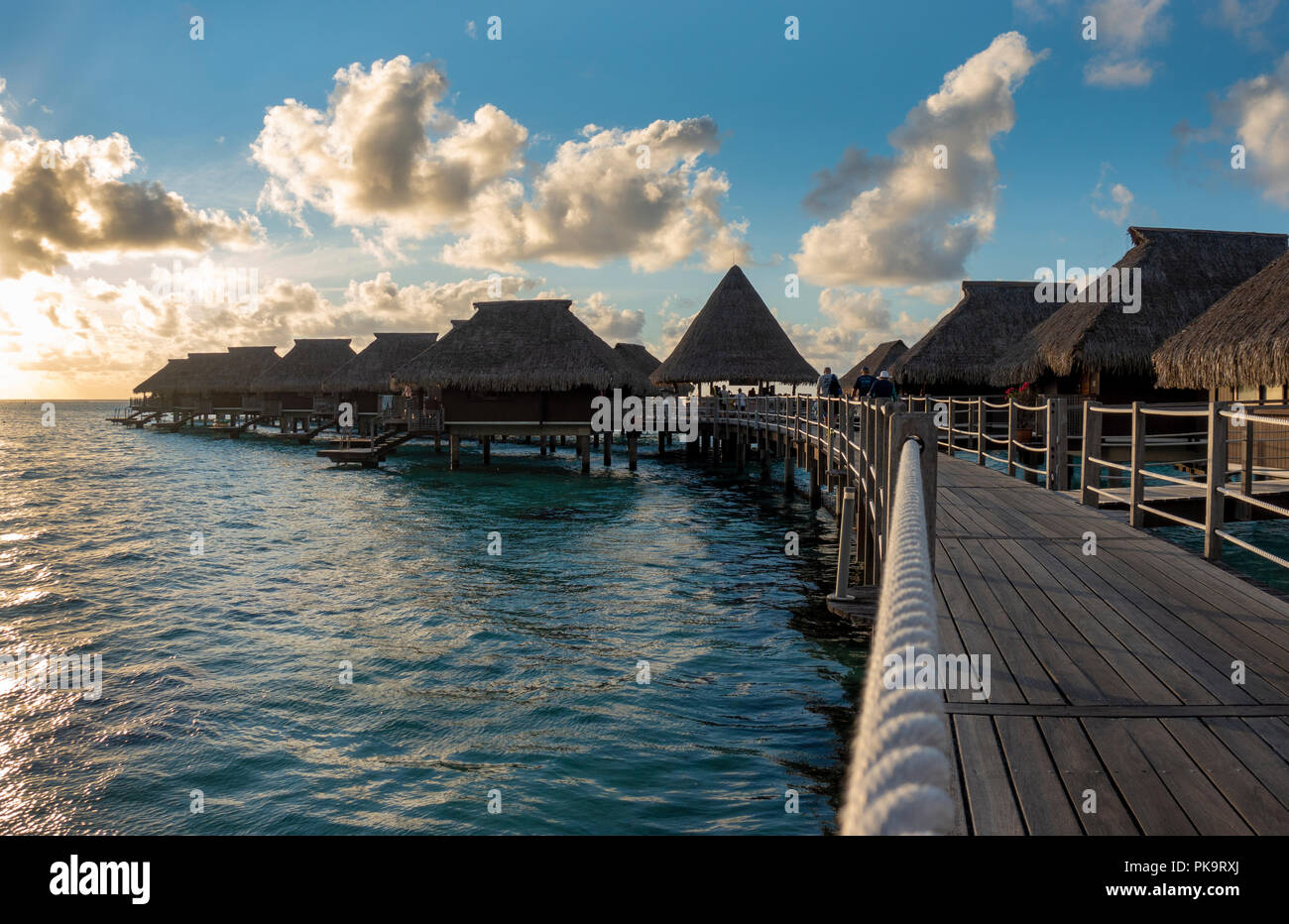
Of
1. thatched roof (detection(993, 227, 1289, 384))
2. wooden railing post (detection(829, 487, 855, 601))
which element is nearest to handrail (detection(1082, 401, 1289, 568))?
wooden railing post (detection(829, 487, 855, 601))

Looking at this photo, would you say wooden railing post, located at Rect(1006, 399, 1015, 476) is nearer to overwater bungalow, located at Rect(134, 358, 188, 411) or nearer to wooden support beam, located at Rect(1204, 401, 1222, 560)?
wooden support beam, located at Rect(1204, 401, 1222, 560)

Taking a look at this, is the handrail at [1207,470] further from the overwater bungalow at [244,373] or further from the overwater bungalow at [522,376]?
the overwater bungalow at [244,373]

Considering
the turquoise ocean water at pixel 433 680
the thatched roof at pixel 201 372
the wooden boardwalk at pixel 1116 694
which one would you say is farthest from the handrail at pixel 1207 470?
the thatched roof at pixel 201 372

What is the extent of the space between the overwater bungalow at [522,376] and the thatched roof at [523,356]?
1.4 inches

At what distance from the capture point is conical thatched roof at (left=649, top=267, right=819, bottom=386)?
33.4 metres

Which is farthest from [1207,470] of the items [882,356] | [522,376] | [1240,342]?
[882,356]

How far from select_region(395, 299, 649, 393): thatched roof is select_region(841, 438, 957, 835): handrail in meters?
26.8

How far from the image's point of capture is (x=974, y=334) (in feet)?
89.3

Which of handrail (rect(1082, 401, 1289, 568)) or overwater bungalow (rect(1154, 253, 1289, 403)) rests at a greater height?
overwater bungalow (rect(1154, 253, 1289, 403))

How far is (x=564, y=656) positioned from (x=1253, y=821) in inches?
250

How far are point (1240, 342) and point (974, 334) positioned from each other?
1459 centimetres

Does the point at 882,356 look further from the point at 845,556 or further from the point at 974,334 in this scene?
the point at 845,556
